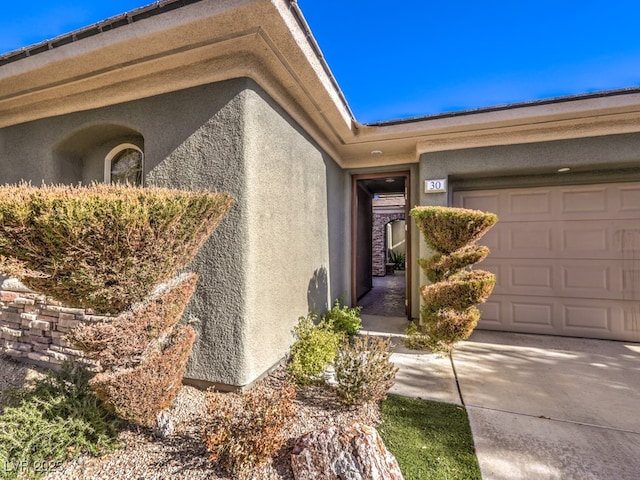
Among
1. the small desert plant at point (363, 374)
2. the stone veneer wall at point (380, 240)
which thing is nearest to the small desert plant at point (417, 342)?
the small desert plant at point (363, 374)

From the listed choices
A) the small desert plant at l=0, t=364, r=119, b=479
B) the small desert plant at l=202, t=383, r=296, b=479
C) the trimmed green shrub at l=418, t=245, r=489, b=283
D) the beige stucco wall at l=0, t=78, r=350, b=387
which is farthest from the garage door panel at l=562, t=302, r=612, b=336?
the small desert plant at l=0, t=364, r=119, b=479

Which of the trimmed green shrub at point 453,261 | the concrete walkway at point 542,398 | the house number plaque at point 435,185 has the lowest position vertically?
the concrete walkway at point 542,398

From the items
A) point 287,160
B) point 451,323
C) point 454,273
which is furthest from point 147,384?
point 454,273

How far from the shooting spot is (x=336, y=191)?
7312 mm

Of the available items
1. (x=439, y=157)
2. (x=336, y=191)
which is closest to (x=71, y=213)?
(x=336, y=191)

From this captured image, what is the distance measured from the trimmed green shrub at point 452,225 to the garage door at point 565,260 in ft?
6.84

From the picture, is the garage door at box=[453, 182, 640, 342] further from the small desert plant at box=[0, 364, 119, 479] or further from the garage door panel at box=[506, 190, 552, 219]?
the small desert plant at box=[0, 364, 119, 479]

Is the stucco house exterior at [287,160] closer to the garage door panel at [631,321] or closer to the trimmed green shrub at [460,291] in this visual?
the garage door panel at [631,321]

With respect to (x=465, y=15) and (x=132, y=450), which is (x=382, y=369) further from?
(x=465, y=15)

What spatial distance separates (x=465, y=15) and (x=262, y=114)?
683 cm

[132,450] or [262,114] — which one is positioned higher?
[262,114]

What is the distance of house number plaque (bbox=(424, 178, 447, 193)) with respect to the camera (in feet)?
20.3

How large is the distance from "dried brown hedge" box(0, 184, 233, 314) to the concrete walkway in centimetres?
363

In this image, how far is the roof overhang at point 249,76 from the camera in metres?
3.33
